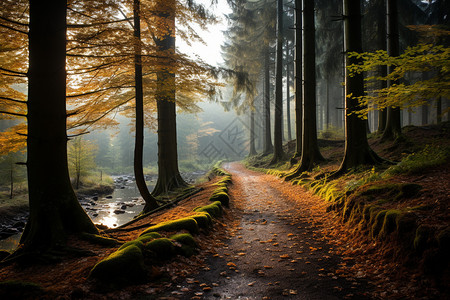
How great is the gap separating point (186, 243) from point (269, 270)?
4.46 feet

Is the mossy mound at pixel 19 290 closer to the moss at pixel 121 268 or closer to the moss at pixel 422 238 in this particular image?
the moss at pixel 121 268

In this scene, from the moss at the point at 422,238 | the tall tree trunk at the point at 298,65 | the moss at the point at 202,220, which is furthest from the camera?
the tall tree trunk at the point at 298,65

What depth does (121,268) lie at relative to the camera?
2748 millimetres

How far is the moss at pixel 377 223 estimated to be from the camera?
3428mm

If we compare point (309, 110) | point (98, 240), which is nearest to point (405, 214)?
point (98, 240)


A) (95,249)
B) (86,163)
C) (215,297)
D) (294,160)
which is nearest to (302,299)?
(215,297)

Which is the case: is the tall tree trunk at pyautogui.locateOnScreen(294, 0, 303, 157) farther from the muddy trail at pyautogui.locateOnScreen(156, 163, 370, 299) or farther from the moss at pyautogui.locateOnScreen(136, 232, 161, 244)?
the moss at pyautogui.locateOnScreen(136, 232, 161, 244)

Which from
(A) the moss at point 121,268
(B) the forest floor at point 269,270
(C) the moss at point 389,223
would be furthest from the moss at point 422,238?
(A) the moss at point 121,268

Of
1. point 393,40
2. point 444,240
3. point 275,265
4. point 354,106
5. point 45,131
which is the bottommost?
point 275,265

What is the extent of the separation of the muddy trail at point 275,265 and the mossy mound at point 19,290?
4.18 feet

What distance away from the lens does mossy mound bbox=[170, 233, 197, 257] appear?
356 cm

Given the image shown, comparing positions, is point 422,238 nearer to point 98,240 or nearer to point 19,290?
point 19,290

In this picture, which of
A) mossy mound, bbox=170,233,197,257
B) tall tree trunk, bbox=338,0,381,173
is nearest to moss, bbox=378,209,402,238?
mossy mound, bbox=170,233,197,257

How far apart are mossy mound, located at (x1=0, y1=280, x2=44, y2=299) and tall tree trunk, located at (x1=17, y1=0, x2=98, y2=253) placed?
1221 millimetres
